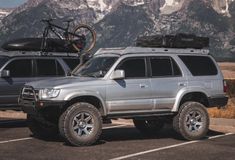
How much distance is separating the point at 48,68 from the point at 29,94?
4.36m

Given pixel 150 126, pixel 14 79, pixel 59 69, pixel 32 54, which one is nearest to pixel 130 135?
pixel 150 126

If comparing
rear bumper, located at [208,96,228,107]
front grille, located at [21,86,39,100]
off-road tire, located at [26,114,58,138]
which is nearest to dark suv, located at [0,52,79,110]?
off-road tire, located at [26,114,58,138]

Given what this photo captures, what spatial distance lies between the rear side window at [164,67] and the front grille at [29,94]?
8.81 feet

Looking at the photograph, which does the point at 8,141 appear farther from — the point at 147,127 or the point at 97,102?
the point at 147,127

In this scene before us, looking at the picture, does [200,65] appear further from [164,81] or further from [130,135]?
[130,135]

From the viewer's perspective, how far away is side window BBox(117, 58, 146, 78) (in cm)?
1238

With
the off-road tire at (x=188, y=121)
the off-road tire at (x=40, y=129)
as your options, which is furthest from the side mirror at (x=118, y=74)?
the off-road tire at (x=40, y=129)

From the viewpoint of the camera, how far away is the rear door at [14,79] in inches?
599

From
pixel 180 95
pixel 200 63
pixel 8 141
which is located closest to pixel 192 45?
pixel 200 63

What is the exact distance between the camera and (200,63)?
1337 centimetres

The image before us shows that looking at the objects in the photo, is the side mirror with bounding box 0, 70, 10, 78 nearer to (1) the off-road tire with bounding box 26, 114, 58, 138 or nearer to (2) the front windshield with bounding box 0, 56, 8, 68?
(2) the front windshield with bounding box 0, 56, 8, 68

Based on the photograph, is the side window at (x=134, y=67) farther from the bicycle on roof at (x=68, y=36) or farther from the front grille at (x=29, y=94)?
the bicycle on roof at (x=68, y=36)

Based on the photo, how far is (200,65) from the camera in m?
13.3

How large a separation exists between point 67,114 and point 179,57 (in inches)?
127
